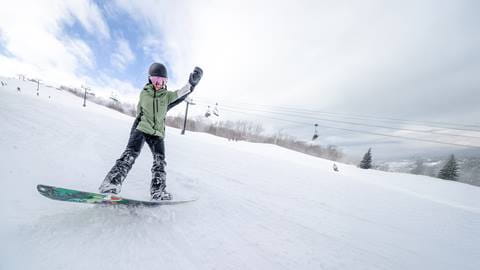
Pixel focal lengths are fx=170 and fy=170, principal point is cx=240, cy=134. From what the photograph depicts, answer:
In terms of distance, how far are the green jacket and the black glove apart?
0.35ft

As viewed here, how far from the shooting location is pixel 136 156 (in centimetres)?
245

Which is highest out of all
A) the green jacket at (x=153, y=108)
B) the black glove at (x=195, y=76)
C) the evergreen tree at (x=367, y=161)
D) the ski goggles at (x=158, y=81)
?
the black glove at (x=195, y=76)

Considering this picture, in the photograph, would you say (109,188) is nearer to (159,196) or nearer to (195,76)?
(159,196)

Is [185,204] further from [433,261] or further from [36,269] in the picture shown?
[433,261]

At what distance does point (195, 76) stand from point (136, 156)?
1.50 m

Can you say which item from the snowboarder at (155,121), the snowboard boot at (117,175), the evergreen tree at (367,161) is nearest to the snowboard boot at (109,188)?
the snowboard boot at (117,175)

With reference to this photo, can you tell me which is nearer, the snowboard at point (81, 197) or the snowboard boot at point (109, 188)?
the snowboard at point (81, 197)

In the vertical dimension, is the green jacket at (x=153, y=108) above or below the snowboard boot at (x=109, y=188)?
above

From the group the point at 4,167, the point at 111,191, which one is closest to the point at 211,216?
the point at 111,191

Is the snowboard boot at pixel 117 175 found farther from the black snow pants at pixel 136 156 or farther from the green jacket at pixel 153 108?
the green jacket at pixel 153 108

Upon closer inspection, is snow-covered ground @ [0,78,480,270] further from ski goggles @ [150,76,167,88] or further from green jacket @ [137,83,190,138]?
ski goggles @ [150,76,167,88]

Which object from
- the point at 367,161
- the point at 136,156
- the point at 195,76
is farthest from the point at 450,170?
the point at 136,156

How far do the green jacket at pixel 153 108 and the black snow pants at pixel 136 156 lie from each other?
11cm

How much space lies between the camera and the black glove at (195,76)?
8.92 feet
